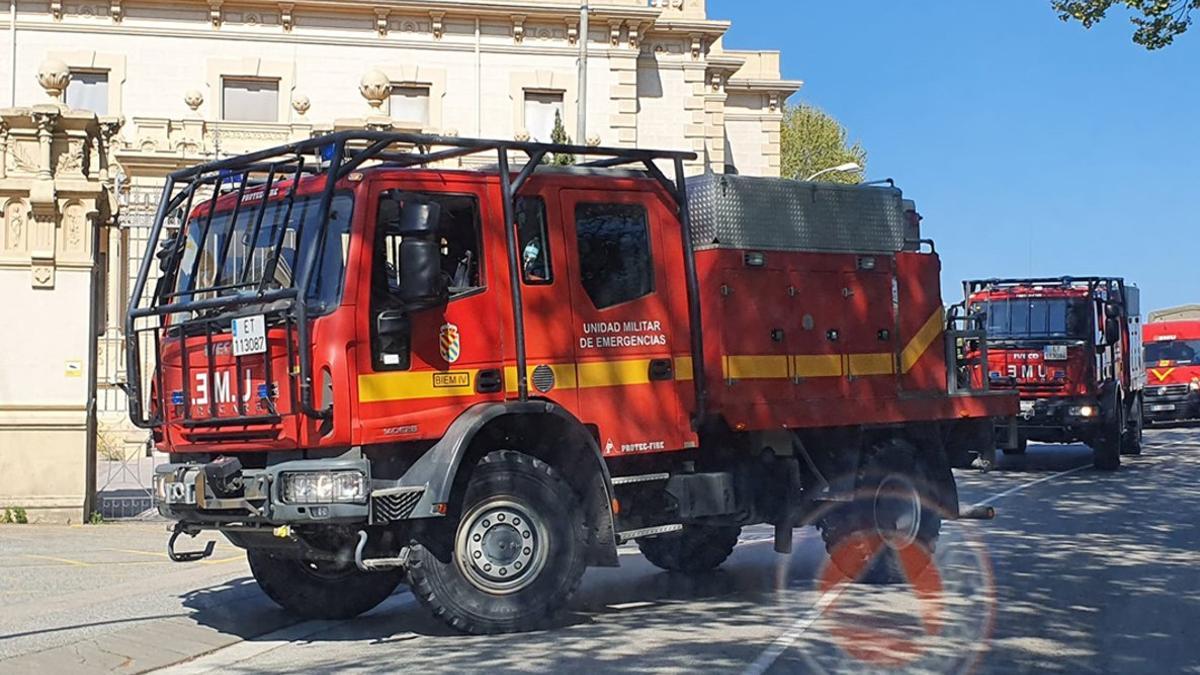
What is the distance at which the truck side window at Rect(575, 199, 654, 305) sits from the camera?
1000 cm

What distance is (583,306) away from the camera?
9898 millimetres

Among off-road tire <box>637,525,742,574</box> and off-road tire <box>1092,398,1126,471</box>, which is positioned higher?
off-road tire <box>1092,398,1126,471</box>

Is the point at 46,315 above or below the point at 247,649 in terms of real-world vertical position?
above

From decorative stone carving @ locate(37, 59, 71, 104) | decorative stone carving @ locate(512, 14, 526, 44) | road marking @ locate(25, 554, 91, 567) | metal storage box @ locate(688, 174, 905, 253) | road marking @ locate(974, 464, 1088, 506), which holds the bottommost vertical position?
road marking @ locate(25, 554, 91, 567)

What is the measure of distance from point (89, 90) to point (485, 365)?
92.7 ft

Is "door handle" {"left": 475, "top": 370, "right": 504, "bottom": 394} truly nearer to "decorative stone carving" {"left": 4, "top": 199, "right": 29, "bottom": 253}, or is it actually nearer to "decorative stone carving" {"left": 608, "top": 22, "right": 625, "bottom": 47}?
"decorative stone carving" {"left": 4, "top": 199, "right": 29, "bottom": 253}

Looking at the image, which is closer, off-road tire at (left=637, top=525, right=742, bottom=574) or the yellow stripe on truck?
the yellow stripe on truck

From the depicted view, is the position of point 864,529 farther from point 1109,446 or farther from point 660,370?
point 1109,446

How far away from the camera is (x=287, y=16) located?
3541cm

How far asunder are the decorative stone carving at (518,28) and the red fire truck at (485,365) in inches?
1005

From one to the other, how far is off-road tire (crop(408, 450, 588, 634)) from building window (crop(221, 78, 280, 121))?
1089 inches

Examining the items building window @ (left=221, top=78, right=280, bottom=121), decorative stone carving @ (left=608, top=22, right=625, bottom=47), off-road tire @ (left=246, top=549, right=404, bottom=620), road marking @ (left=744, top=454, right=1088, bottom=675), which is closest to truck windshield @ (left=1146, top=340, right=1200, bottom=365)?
decorative stone carving @ (left=608, top=22, right=625, bottom=47)

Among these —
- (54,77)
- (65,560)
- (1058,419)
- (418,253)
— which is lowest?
(65,560)

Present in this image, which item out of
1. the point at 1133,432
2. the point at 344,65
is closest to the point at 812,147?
the point at 344,65
